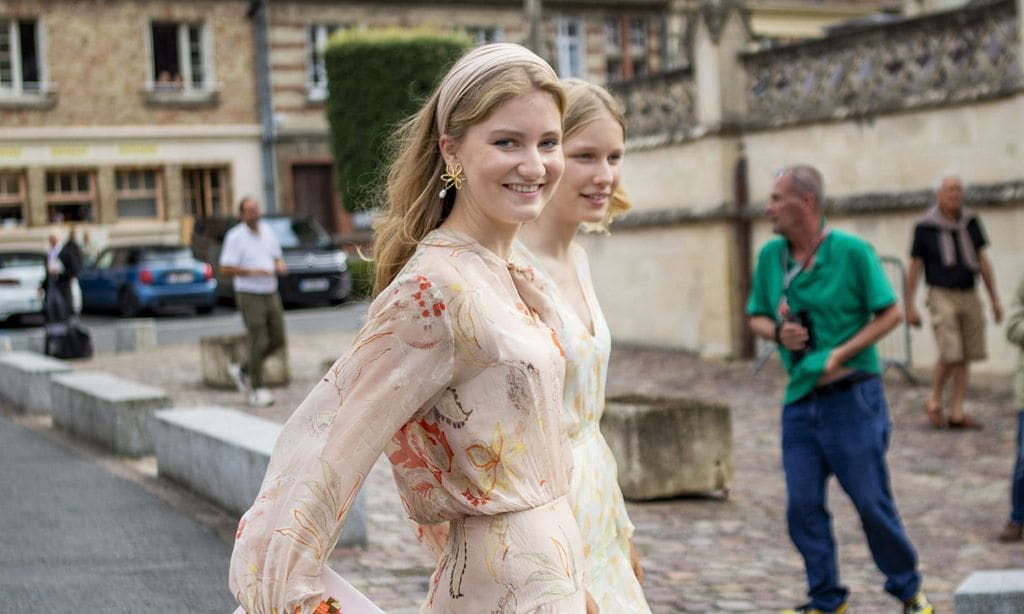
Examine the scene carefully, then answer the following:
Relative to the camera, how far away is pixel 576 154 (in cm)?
439

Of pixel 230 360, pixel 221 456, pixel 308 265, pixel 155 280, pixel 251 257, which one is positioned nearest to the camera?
pixel 221 456

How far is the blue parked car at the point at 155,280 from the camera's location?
29.4 meters

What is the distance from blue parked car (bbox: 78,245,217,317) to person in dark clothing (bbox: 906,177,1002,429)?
64.8ft

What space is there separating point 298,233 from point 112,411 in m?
19.6

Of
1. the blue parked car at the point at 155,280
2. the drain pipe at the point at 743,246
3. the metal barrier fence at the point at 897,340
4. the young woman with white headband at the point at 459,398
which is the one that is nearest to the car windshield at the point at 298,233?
the blue parked car at the point at 155,280

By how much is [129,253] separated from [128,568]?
24188 millimetres

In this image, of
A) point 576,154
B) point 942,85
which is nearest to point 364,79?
point 942,85

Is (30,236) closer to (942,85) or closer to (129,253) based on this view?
(129,253)

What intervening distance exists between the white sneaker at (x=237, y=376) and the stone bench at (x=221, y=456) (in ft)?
19.1

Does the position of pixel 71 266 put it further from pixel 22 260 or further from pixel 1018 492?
pixel 1018 492

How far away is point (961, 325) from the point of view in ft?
40.1

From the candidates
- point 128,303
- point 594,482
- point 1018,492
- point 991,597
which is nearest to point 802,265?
point 991,597

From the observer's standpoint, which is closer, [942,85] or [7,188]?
[942,85]

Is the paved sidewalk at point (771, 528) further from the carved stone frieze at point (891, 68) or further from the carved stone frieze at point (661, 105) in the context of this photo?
the carved stone frieze at point (661, 105)
